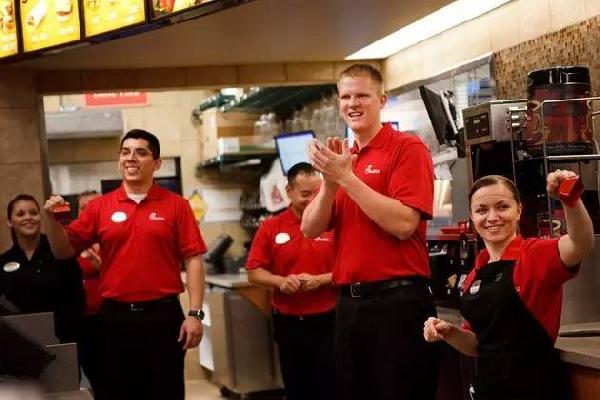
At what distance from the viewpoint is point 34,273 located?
4.85m

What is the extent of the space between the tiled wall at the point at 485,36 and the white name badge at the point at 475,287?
1.59 m

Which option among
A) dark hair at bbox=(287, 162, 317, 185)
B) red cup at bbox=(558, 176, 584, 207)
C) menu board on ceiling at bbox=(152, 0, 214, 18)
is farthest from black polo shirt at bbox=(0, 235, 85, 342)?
red cup at bbox=(558, 176, 584, 207)

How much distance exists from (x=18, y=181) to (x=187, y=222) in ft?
6.62

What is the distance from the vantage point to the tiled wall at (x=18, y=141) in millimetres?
5953

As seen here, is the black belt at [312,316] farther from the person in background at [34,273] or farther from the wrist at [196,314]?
the person in background at [34,273]

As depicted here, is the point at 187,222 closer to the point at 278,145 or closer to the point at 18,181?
the point at 18,181

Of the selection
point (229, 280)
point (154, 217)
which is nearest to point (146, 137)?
point (154, 217)

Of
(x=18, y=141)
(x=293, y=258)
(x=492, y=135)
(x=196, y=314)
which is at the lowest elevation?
(x=196, y=314)

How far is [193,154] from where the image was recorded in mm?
9945

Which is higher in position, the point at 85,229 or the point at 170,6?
the point at 170,6

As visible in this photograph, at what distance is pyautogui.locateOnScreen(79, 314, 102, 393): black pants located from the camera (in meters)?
5.45

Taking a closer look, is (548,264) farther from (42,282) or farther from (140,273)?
(42,282)

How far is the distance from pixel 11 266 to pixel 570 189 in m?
3.24

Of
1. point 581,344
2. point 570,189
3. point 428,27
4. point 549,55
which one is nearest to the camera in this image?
point 570,189
